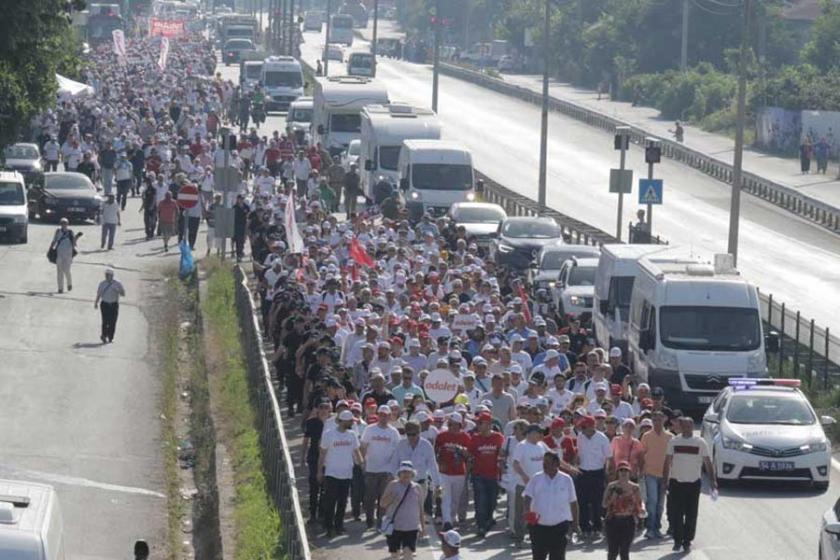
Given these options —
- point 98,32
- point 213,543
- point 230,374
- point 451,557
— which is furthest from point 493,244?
point 98,32

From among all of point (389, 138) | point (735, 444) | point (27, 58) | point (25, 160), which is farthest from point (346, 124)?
point (735, 444)

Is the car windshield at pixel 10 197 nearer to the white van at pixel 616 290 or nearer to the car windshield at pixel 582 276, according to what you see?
the car windshield at pixel 582 276

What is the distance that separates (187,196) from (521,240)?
7300 millimetres

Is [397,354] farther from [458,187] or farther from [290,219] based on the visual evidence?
[458,187]

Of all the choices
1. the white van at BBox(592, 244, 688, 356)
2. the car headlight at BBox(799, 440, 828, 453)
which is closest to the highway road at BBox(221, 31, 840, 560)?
the car headlight at BBox(799, 440, 828, 453)

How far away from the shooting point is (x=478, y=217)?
46.9 metres

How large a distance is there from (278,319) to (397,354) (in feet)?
15.5

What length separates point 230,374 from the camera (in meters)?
31.5

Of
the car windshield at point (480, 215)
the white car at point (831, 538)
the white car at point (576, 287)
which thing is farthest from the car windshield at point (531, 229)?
the white car at point (831, 538)

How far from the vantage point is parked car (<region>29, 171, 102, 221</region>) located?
5062cm

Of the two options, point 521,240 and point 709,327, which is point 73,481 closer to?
point 709,327

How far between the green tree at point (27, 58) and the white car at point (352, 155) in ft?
53.1

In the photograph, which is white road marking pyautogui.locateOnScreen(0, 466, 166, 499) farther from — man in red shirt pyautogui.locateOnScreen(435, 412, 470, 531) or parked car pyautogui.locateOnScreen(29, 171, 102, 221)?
parked car pyautogui.locateOnScreen(29, 171, 102, 221)

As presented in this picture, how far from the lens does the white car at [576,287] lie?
36156 mm
